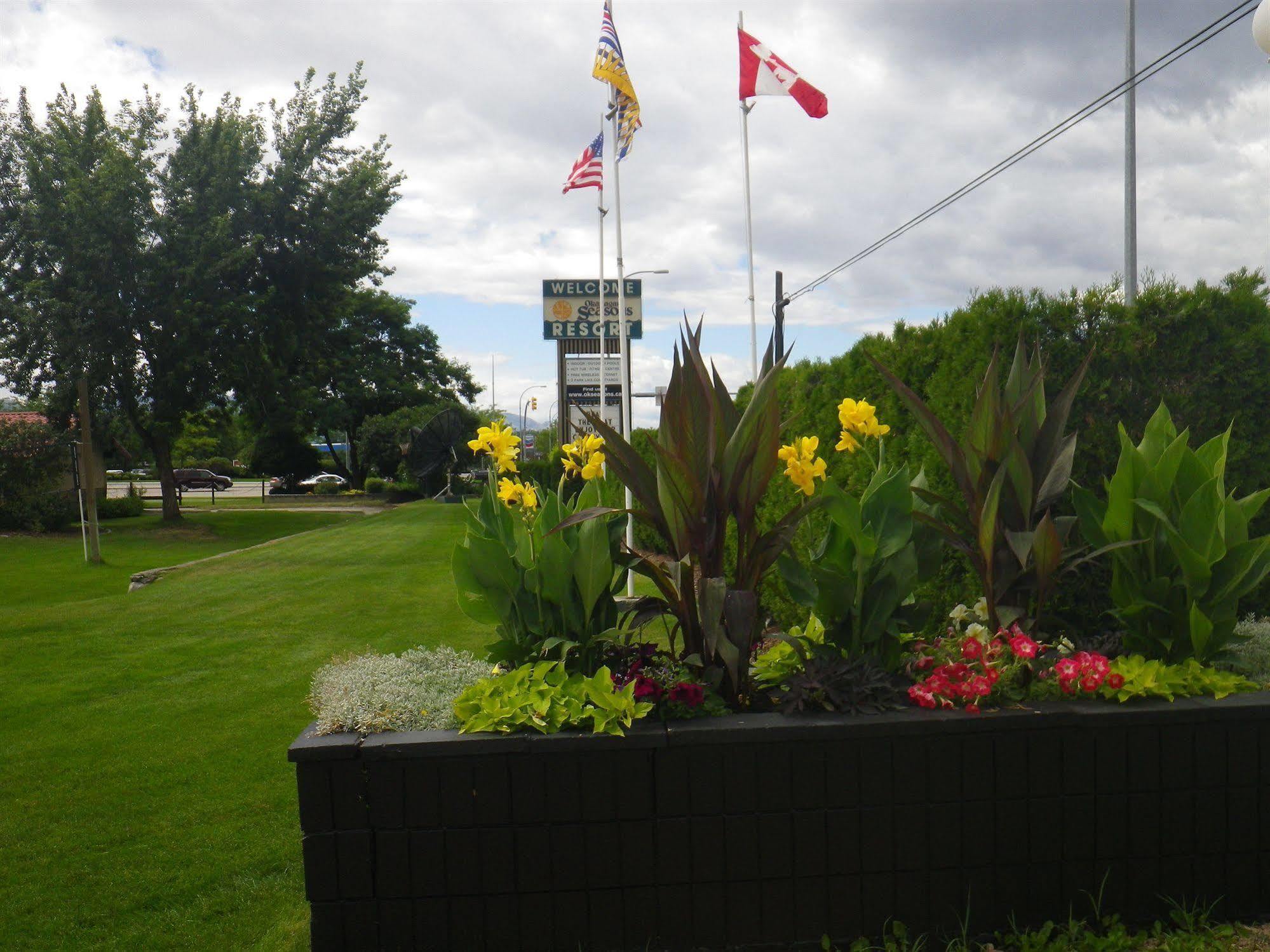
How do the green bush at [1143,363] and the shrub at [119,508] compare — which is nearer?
the green bush at [1143,363]

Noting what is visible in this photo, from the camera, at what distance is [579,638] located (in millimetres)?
3328

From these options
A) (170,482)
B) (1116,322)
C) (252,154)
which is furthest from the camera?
(170,482)

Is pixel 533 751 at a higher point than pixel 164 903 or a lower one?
higher

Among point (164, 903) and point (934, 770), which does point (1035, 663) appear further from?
point (164, 903)

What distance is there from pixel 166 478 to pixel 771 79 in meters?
20.4

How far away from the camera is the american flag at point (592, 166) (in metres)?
11.6

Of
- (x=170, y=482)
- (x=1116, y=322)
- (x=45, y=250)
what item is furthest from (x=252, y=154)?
(x=1116, y=322)

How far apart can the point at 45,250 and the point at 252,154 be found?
5059 millimetres

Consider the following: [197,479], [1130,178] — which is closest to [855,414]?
[1130,178]

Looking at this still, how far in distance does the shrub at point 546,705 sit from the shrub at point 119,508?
90.8ft

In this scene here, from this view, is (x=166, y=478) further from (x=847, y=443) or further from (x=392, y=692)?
(x=847, y=443)

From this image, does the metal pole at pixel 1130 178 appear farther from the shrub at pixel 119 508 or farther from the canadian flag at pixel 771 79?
the shrub at pixel 119 508

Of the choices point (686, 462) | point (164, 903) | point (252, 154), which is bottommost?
point (164, 903)

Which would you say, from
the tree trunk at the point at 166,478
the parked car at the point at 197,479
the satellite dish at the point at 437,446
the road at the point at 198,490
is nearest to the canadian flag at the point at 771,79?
the tree trunk at the point at 166,478
